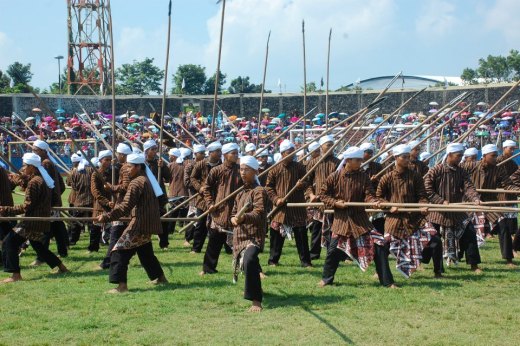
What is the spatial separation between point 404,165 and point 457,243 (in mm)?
1814

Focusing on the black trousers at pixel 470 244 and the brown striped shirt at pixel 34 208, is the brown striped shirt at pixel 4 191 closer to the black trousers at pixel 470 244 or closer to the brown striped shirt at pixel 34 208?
the brown striped shirt at pixel 34 208

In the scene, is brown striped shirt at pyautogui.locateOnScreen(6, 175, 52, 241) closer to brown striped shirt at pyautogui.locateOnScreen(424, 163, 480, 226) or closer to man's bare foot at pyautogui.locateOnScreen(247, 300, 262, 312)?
man's bare foot at pyautogui.locateOnScreen(247, 300, 262, 312)

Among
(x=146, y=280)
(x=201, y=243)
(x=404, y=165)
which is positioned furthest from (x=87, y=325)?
(x=201, y=243)

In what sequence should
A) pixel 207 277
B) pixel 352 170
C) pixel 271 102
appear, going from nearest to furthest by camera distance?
1. pixel 352 170
2. pixel 207 277
3. pixel 271 102

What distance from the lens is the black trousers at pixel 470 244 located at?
10688 millimetres

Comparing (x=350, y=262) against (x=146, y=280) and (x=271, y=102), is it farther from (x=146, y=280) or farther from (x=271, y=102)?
(x=271, y=102)

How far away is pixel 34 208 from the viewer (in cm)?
1052

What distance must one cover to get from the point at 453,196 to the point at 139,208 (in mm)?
4303

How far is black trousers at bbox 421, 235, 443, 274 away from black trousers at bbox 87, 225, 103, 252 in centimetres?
577

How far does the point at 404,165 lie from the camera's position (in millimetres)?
9883

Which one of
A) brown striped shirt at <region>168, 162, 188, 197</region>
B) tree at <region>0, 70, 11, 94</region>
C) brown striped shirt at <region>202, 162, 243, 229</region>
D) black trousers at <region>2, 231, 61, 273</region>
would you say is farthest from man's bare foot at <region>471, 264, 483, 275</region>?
tree at <region>0, 70, 11, 94</region>

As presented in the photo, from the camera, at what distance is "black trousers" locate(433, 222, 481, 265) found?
10688 millimetres

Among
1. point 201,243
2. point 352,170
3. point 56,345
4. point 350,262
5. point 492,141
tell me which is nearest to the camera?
point 56,345

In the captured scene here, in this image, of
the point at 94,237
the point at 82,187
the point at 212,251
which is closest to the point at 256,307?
the point at 212,251
